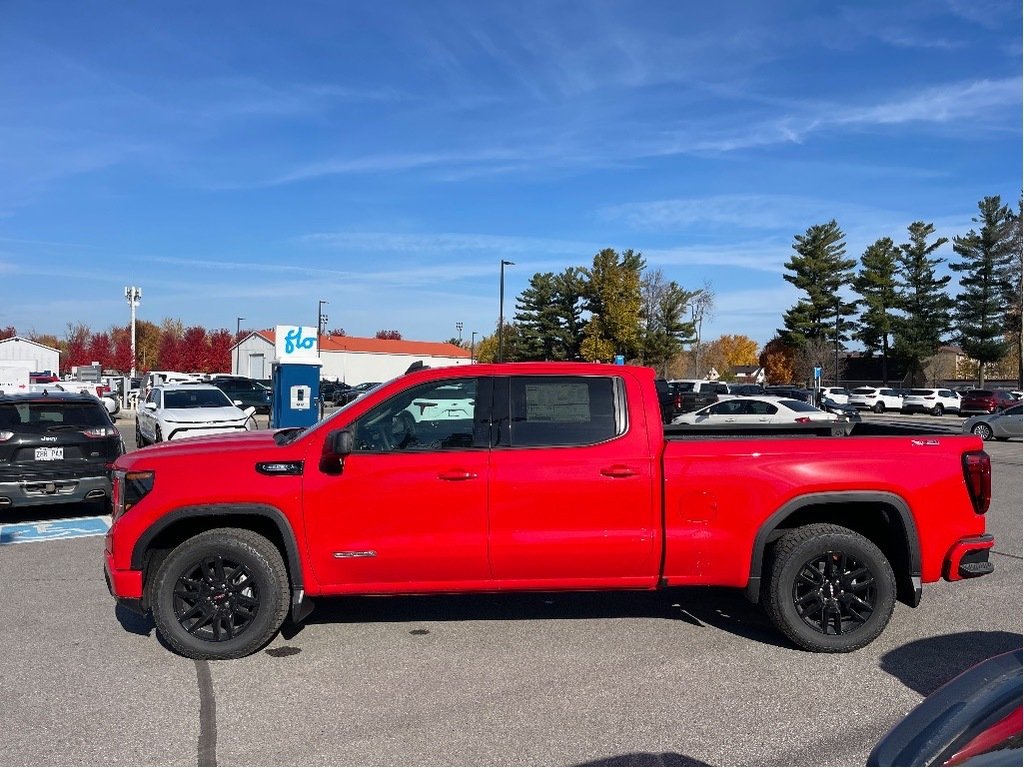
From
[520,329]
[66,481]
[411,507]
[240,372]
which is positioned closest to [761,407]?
[66,481]

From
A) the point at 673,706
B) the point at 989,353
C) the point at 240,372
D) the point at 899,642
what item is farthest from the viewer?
the point at 240,372

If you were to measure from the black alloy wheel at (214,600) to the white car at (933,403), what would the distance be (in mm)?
48610

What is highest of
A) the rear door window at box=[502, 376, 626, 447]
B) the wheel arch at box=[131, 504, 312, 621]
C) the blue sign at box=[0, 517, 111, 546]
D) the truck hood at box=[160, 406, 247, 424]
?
the rear door window at box=[502, 376, 626, 447]

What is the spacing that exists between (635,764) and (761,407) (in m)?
20.5

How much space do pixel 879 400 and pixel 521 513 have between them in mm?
48441

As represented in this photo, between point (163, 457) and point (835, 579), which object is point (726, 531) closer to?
point (835, 579)

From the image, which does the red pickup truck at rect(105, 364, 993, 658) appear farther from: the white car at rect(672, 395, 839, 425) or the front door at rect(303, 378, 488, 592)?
the white car at rect(672, 395, 839, 425)

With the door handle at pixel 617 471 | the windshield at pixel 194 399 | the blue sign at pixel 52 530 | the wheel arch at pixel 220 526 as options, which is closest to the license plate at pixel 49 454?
the blue sign at pixel 52 530

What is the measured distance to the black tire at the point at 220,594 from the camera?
5059mm

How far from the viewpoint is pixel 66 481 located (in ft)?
31.0

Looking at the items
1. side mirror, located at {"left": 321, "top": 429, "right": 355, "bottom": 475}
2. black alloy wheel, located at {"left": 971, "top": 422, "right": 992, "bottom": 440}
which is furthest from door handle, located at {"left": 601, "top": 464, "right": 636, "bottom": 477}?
black alloy wheel, located at {"left": 971, "top": 422, "right": 992, "bottom": 440}

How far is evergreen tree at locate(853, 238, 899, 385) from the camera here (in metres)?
67.2

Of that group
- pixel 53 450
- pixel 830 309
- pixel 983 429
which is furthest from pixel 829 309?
pixel 53 450

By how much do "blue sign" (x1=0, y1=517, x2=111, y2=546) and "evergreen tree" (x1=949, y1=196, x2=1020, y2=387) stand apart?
6529 cm
